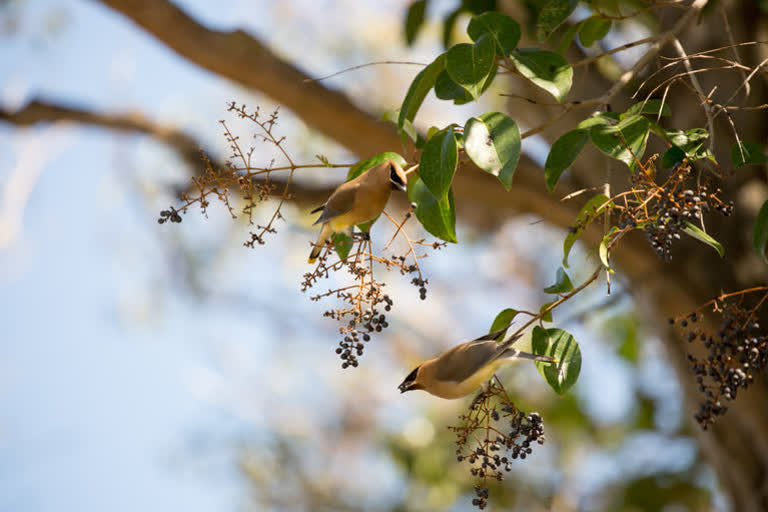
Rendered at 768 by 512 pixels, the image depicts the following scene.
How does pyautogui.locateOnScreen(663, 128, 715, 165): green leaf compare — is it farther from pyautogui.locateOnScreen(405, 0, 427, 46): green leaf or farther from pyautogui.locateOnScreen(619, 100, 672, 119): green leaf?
pyautogui.locateOnScreen(405, 0, 427, 46): green leaf

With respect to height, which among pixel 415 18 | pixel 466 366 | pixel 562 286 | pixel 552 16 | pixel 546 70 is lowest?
pixel 466 366

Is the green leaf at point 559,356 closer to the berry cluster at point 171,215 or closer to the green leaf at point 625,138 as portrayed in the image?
the green leaf at point 625,138

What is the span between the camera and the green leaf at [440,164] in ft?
1.62

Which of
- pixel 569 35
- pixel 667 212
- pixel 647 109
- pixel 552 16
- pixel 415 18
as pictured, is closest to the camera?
pixel 667 212

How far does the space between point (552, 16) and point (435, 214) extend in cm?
25

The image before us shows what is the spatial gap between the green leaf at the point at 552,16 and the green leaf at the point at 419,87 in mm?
122

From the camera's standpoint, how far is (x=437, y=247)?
55 centimetres

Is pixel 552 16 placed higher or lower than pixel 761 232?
higher

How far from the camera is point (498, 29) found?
1.90ft

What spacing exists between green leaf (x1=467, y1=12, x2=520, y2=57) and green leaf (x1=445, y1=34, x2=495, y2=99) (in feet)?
0.12

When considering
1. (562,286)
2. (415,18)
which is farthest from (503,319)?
(415,18)

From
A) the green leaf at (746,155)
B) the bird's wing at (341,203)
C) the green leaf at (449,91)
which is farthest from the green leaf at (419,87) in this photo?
the green leaf at (746,155)

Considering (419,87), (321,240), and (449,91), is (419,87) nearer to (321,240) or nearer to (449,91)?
(449,91)

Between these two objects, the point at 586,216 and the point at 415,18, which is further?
the point at 415,18
